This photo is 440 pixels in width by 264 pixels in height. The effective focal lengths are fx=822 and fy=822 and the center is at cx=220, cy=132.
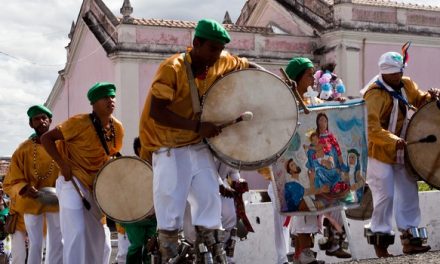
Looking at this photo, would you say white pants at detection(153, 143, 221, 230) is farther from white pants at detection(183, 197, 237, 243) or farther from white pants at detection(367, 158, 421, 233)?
white pants at detection(367, 158, 421, 233)

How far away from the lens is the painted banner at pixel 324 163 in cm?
658

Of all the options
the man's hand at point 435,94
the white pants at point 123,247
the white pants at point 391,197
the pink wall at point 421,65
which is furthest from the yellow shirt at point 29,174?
the pink wall at point 421,65

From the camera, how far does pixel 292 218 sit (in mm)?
7559

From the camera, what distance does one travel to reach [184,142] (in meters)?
5.27

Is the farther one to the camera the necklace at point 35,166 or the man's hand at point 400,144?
the necklace at point 35,166

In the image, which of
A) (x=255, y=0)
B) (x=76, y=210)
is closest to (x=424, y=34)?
(x=255, y=0)

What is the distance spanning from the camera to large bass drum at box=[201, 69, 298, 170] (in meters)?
5.16

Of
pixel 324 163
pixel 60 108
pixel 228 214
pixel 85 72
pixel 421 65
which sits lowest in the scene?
pixel 228 214

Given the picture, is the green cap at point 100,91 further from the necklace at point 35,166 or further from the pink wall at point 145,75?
the pink wall at point 145,75

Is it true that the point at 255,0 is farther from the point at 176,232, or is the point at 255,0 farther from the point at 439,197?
the point at 176,232

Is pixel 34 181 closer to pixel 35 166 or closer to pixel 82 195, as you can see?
pixel 35 166

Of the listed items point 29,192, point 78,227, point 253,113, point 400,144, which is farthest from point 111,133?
Answer: point 400,144

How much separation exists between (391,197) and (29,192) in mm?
3430

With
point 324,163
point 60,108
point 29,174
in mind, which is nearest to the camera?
point 324,163
